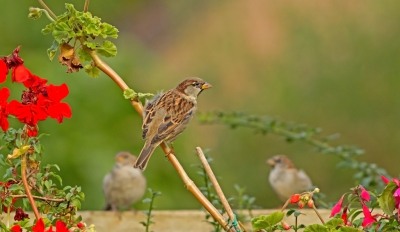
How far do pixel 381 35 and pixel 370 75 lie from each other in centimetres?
36

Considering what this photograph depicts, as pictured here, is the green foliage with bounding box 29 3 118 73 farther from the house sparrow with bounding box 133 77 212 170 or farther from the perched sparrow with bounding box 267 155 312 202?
the perched sparrow with bounding box 267 155 312 202

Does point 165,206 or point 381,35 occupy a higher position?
point 381,35

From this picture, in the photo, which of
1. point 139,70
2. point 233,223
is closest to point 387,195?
point 233,223

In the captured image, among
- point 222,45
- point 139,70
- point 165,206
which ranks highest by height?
point 222,45

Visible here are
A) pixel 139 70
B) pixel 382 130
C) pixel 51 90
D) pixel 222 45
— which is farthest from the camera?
pixel 222 45

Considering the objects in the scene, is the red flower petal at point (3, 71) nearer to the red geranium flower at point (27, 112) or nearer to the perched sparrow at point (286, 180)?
the red geranium flower at point (27, 112)

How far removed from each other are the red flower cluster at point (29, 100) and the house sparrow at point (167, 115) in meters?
0.83

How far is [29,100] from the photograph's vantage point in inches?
63.4

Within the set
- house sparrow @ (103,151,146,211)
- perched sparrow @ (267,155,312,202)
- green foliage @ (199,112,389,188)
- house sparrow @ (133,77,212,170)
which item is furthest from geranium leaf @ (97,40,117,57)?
perched sparrow @ (267,155,312,202)

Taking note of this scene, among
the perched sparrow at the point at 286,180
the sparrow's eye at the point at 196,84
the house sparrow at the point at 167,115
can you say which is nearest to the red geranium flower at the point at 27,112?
the house sparrow at the point at 167,115

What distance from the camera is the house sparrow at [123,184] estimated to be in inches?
173

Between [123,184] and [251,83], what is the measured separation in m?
2.86

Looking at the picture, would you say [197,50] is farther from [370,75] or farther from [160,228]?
[160,228]

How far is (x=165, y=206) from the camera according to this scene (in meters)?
5.04
